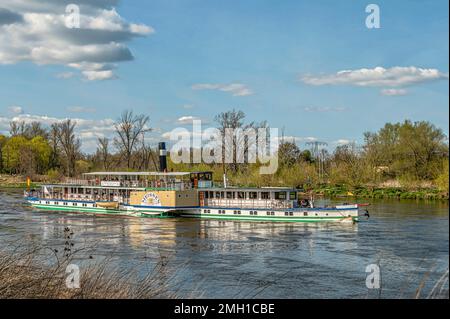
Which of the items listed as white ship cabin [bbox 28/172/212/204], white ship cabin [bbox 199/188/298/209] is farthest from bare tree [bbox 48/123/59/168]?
white ship cabin [bbox 199/188/298/209]

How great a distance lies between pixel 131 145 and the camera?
9538 cm

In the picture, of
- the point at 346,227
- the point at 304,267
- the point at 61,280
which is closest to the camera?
the point at 61,280

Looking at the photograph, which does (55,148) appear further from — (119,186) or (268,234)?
(268,234)

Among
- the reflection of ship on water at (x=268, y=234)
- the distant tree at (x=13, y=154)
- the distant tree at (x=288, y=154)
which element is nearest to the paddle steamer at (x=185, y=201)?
the reflection of ship on water at (x=268, y=234)

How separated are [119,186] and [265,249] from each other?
2888cm

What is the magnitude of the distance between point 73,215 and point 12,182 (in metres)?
63.1

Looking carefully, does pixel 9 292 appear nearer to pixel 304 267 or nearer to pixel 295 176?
pixel 304 267

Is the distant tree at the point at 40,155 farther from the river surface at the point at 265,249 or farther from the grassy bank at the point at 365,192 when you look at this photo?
the grassy bank at the point at 365,192

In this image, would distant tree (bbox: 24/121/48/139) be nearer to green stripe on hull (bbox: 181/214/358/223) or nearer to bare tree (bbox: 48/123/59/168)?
bare tree (bbox: 48/123/59/168)

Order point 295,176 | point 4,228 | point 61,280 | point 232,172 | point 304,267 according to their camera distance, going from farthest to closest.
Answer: point 232,172, point 295,176, point 4,228, point 304,267, point 61,280

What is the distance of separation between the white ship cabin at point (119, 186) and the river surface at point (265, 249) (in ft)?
17.8

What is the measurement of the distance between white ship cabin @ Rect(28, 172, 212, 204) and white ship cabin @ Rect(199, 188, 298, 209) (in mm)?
1930
